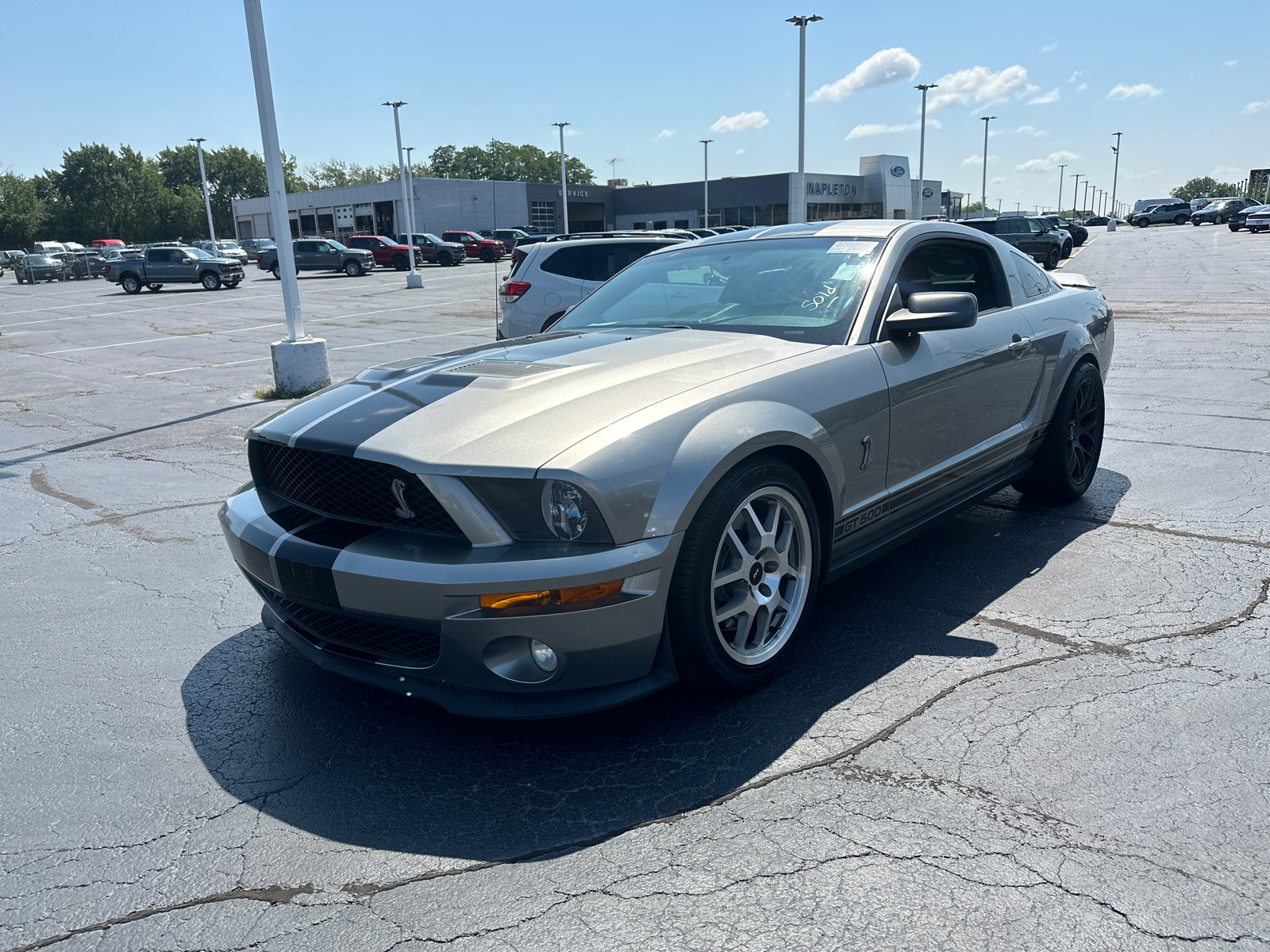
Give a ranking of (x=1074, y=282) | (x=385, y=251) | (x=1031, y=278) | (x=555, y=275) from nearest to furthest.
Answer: (x=1031, y=278)
(x=1074, y=282)
(x=555, y=275)
(x=385, y=251)

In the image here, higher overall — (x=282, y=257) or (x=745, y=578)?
(x=282, y=257)

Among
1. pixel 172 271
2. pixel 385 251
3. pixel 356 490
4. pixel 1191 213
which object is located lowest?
pixel 356 490

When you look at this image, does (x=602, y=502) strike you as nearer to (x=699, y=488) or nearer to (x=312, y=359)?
(x=699, y=488)

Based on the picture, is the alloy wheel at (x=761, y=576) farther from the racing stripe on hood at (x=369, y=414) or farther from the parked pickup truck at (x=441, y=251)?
the parked pickup truck at (x=441, y=251)

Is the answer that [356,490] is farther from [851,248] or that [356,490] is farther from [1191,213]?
[1191,213]

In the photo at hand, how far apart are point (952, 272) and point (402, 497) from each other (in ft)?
10.0

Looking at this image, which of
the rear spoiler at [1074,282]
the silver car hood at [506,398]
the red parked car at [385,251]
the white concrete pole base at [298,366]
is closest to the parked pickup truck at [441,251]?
the red parked car at [385,251]

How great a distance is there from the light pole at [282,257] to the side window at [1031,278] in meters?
6.75

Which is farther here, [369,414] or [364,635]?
[369,414]

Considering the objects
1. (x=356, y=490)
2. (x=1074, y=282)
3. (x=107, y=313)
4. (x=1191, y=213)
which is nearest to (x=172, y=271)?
(x=107, y=313)

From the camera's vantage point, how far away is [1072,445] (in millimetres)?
5152

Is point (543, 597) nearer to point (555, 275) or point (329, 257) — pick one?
point (555, 275)

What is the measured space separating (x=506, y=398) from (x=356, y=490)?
556 mm

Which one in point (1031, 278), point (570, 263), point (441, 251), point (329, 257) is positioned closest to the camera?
point (1031, 278)
